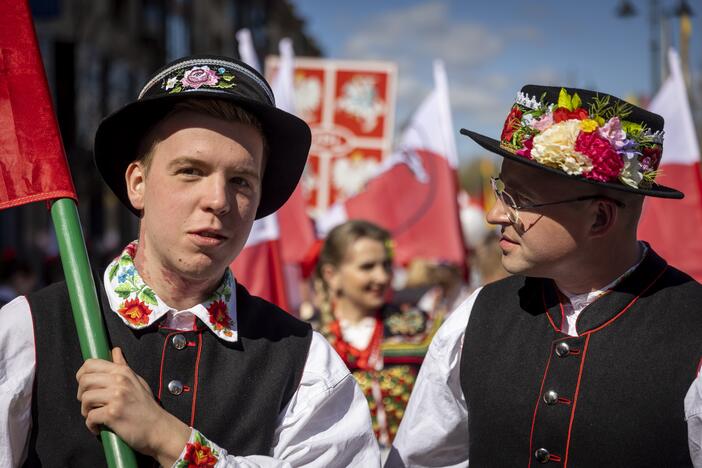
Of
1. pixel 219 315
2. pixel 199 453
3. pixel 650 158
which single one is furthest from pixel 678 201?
pixel 199 453

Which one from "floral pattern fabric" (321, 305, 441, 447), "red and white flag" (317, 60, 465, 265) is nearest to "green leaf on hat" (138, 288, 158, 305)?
"floral pattern fabric" (321, 305, 441, 447)

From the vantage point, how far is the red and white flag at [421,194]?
6785 mm

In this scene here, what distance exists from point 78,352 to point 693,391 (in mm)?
1518

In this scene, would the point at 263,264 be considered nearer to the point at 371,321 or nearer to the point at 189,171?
the point at 371,321

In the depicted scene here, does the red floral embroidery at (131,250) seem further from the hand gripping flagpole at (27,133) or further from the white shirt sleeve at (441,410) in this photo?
the white shirt sleeve at (441,410)

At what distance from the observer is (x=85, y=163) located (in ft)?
57.0

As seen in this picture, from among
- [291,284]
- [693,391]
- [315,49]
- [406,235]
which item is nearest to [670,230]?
[406,235]

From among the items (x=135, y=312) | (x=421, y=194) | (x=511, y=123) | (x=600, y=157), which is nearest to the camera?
(x=135, y=312)

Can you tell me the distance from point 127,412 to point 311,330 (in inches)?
23.6

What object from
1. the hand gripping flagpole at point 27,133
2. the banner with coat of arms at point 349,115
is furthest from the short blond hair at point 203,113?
the banner with coat of arms at point 349,115

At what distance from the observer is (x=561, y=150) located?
2.35 meters

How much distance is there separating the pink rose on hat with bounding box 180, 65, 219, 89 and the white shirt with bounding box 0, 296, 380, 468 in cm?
58

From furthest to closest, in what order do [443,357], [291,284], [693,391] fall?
[291,284] → [443,357] → [693,391]

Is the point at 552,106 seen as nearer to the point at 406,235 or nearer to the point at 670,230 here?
the point at 670,230
